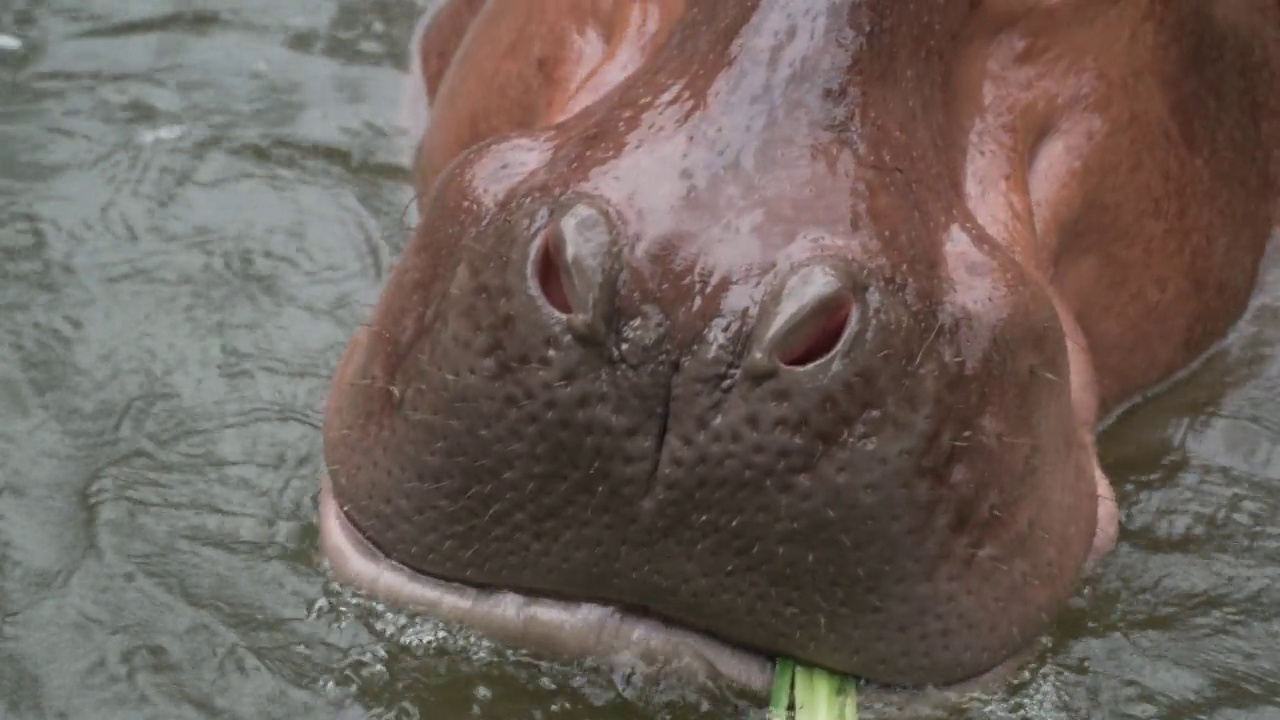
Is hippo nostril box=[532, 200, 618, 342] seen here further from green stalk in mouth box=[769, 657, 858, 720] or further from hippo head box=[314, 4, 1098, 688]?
green stalk in mouth box=[769, 657, 858, 720]

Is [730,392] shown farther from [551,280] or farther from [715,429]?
[551,280]

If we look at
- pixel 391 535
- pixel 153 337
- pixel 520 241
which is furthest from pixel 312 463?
pixel 520 241

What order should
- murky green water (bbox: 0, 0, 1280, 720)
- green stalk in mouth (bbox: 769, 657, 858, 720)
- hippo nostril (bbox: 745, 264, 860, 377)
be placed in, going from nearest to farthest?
1. hippo nostril (bbox: 745, 264, 860, 377)
2. green stalk in mouth (bbox: 769, 657, 858, 720)
3. murky green water (bbox: 0, 0, 1280, 720)

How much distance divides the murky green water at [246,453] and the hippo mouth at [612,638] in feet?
0.35

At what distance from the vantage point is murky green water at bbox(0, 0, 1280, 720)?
7.82 ft

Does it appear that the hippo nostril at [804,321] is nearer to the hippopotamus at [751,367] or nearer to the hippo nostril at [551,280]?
the hippopotamus at [751,367]

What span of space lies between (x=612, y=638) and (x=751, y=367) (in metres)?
0.48

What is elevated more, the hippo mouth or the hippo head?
the hippo head

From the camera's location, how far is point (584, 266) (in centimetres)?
181

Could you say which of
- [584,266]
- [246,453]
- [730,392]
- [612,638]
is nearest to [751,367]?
[730,392]

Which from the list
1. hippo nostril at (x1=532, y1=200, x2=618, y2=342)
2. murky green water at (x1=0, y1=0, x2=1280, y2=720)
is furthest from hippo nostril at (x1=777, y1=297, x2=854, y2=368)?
murky green water at (x1=0, y1=0, x2=1280, y2=720)

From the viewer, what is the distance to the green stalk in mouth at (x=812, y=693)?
6.68 feet

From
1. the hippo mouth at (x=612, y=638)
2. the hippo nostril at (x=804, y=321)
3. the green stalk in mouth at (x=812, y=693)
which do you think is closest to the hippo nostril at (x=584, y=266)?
the hippo nostril at (x=804, y=321)

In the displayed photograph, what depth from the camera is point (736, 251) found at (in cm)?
187
